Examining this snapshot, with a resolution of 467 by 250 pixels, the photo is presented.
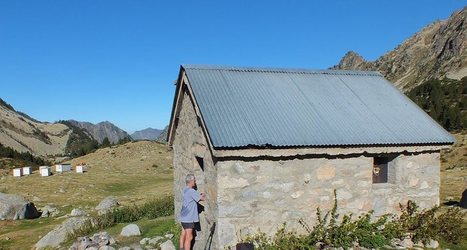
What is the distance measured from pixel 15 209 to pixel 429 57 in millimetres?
139164

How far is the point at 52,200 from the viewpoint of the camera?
24125mm

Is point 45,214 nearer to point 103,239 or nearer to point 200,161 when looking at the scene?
point 103,239

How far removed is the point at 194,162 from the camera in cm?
1015

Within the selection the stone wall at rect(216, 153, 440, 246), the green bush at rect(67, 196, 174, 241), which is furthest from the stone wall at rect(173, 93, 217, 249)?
the green bush at rect(67, 196, 174, 241)

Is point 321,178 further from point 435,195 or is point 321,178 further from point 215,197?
point 435,195

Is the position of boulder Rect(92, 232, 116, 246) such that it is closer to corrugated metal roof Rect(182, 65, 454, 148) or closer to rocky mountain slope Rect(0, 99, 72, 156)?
corrugated metal roof Rect(182, 65, 454, 148)

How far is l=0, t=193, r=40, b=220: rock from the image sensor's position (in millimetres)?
19078

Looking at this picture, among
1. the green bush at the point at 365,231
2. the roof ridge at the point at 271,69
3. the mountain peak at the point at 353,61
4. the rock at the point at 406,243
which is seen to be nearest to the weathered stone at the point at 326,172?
the green bush at the point at 365,231

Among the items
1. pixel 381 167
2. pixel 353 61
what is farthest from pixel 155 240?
pixel 353 61

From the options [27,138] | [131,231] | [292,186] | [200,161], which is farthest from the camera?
[27,138]

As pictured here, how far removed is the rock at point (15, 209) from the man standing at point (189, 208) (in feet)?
44.6

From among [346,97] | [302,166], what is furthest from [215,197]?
[346,97]

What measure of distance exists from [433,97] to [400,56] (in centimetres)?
10559

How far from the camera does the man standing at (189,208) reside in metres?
8.51
